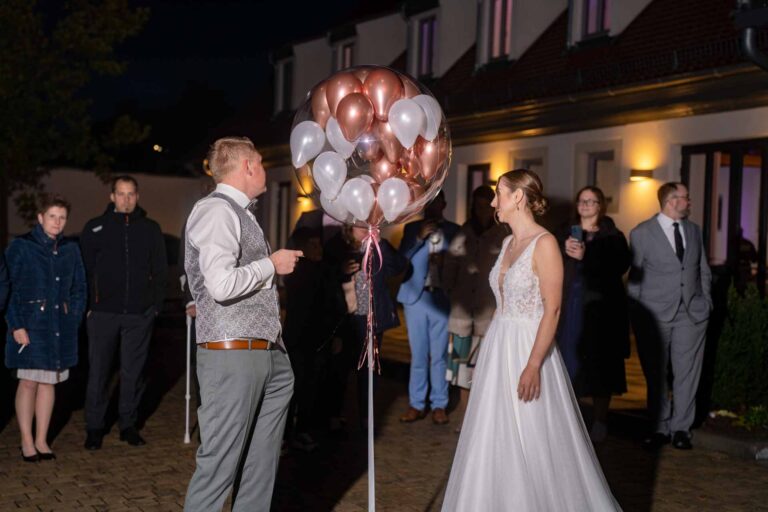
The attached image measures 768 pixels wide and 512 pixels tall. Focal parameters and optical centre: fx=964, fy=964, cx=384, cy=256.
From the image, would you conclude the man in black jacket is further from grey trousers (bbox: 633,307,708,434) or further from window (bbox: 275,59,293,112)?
window (bbox: 275,59,293,112)

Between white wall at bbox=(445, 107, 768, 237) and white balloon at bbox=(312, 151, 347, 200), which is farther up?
white wall at bbox=(445, 107, 768, 237)

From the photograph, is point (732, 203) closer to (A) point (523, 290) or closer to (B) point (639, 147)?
(B) point (639, 147)

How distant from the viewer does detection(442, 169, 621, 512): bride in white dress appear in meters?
4.95

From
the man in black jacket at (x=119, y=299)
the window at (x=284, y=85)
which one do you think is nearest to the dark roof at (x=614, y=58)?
the man in black jacket at (x=119, y=299)

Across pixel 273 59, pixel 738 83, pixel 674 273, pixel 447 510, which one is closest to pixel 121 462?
pixel 447 510

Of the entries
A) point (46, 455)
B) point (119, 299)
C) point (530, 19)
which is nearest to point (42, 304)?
point (119, 299)

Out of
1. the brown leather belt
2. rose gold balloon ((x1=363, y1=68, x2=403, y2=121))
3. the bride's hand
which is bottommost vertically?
the bride's hand

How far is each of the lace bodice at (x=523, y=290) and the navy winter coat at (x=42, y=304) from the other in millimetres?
3840

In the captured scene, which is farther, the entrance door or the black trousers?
the entrance door

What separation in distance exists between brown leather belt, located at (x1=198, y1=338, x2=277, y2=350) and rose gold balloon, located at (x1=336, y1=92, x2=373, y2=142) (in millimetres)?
1318

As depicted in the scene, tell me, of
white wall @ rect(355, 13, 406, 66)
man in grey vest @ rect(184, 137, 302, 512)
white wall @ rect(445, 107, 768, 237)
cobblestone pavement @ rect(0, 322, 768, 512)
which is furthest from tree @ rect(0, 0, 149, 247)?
man in grey vest @ rect(184, 137, 302, 512)

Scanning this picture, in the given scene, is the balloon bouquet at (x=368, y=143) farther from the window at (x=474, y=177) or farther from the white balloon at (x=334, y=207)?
the window at (x=474, y=177)

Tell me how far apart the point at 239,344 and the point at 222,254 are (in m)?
0.48

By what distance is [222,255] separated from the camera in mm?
4445
